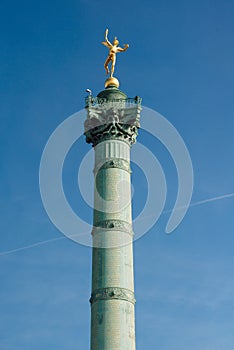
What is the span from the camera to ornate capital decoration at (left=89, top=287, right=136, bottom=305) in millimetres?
44906

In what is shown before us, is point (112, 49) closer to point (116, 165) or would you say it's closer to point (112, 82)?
point (112, 82)

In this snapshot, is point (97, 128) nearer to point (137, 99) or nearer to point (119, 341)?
point (137, 99)

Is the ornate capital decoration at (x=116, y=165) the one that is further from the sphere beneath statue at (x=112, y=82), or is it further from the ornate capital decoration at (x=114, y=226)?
the sphere beneath statue at (x=112, y=82)

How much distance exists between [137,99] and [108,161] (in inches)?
249

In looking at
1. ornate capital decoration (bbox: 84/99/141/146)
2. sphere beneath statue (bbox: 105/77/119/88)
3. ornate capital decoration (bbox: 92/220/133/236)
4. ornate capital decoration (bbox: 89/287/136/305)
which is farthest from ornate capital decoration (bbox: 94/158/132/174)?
ornate capital decoration (bbox: 89/287/136/305)

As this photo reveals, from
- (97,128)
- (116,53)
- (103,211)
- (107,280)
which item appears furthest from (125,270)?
(116,53)

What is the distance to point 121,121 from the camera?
171 ft

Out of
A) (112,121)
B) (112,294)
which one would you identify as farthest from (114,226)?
(112,121)

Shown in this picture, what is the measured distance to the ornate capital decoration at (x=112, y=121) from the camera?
51812mm

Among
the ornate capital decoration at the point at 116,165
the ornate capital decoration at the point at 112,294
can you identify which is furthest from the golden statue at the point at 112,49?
the ornate capital decoration at the point at 112,294

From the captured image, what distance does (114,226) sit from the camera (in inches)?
1870

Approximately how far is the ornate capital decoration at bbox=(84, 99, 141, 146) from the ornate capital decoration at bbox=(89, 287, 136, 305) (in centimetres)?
1298

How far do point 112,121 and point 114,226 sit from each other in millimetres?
9348

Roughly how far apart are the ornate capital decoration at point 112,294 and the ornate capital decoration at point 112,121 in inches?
511
